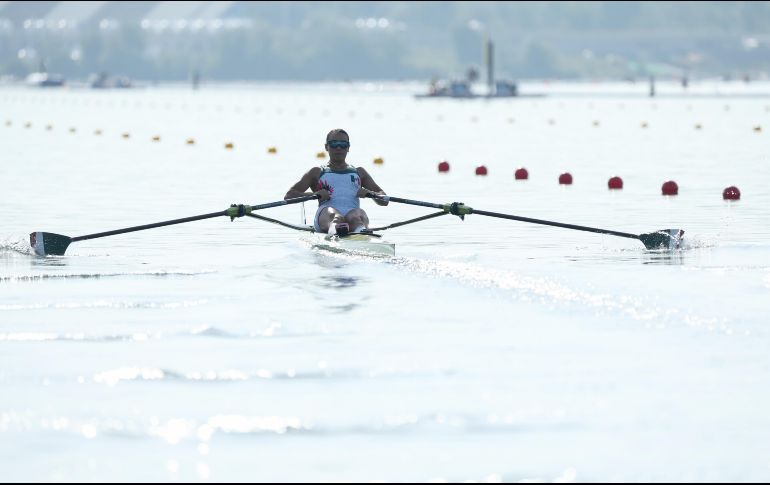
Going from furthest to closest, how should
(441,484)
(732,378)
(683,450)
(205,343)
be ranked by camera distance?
(205,343) < (732,378) < (683,450) < (441,484)

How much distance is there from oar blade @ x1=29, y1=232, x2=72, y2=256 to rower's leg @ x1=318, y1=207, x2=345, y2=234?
9.72ft

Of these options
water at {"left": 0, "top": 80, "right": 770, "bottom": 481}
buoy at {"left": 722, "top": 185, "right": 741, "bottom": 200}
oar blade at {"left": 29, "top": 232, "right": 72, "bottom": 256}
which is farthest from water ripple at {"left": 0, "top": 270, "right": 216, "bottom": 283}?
buoy at {"left": 722, "top": 185, "right": 741, "bottom": 200}

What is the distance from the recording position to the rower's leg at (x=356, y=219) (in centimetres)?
2100

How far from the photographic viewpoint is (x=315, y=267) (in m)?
19.2

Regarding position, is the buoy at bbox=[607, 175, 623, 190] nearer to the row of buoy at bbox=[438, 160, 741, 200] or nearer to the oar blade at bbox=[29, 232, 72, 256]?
the row of buoy at bbox=[438, 160, 741, 200]


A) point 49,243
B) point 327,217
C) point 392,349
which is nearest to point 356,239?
point 327,217

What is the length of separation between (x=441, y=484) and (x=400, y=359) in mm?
3610

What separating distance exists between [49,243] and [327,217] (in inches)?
128

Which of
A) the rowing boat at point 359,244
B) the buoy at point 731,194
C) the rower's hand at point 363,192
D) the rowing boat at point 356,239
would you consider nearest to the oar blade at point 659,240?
the rowing boat at point 356,239

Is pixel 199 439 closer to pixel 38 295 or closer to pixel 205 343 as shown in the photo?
pixel 205 343

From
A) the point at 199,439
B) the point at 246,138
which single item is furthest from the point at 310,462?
the point at 246,138

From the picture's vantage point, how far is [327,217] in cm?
2138

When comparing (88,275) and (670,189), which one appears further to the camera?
(670,189)

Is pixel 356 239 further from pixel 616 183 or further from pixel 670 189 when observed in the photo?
pixel 616 183
